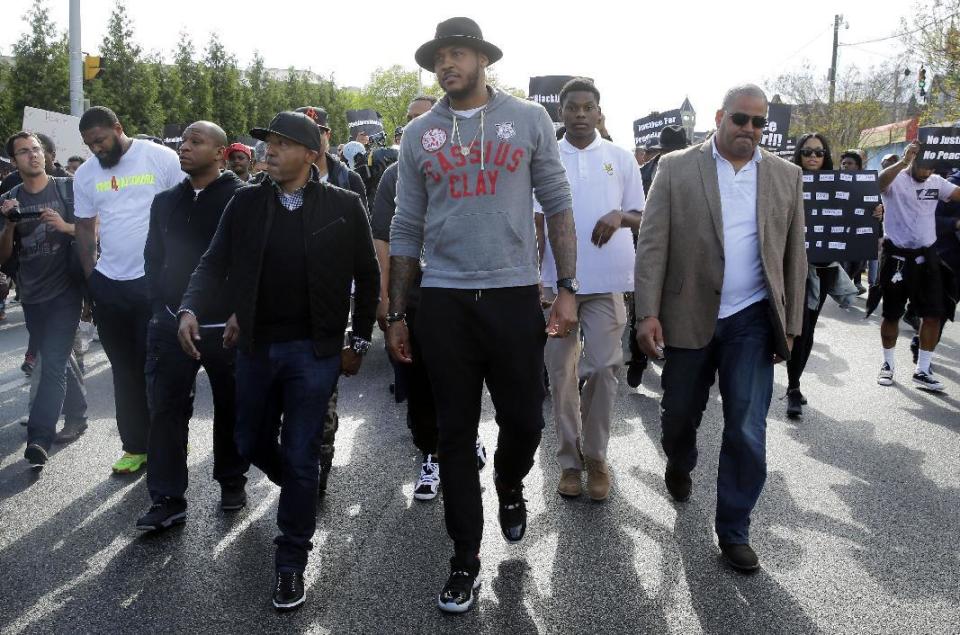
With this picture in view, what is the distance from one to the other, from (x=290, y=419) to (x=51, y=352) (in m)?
2.98

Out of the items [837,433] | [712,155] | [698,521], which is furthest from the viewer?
[837,433]

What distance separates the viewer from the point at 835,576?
3697 millimetres

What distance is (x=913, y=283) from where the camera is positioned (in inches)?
303

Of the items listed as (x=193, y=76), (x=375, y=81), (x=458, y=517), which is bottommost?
(x=458, y=517)

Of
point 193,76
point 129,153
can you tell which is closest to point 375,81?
point 193,76

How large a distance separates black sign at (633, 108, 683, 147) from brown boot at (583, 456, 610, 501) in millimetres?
7393

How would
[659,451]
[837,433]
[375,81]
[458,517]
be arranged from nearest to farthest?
[458,517]
[659,451]
[837,433]
[375,81]

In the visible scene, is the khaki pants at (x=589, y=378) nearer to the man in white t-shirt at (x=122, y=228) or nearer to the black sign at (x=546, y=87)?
the man in white t-shirt at (x=122, y=228)

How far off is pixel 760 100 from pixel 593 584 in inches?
91.0

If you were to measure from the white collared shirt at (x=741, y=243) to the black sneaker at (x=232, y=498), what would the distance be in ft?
9.01

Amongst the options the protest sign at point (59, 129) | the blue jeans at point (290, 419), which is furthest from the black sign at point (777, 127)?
the protest sign at point (59, 129)

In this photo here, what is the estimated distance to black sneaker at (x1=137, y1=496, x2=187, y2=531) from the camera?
4.17m

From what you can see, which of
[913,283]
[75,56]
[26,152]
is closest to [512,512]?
[26,152]

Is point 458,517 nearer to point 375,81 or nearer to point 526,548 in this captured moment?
point 526,548
